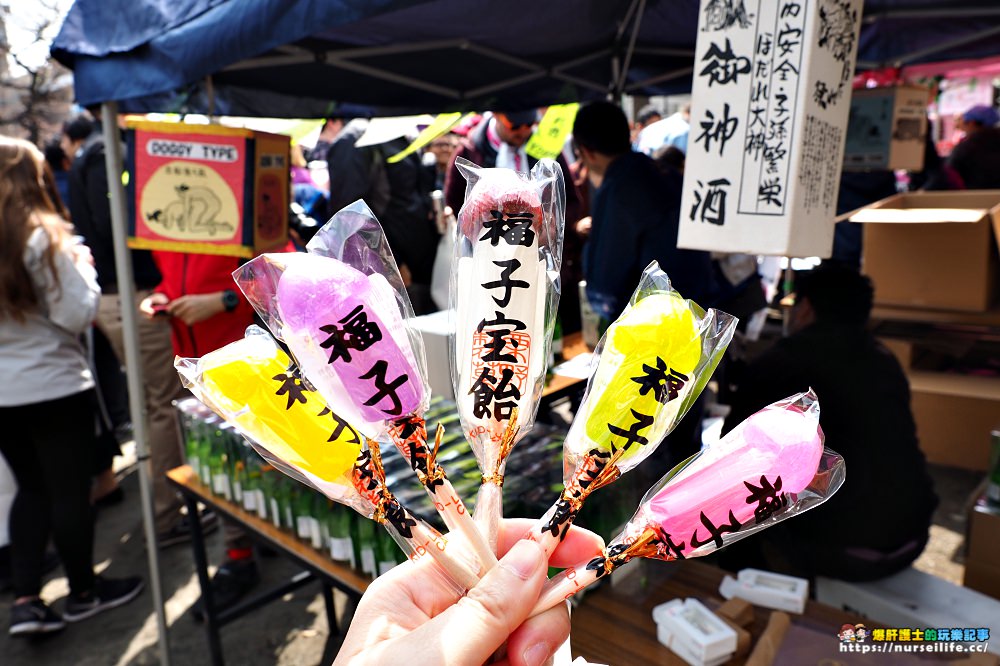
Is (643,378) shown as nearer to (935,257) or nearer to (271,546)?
(271,546)

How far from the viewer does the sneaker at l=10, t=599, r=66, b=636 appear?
117 inches

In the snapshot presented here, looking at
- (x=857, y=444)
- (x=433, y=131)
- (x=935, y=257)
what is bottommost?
(x=857, y=444)

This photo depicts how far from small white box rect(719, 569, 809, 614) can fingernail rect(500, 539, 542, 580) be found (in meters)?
1.14

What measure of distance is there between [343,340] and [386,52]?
8.66 feet

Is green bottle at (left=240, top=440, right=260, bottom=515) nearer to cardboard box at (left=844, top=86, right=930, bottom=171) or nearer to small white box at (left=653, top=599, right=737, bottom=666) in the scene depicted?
small white box at (left=653, top=599, right=737, bottom=666)

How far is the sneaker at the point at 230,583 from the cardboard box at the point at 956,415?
4137 mm

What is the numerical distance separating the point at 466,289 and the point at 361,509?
0.35 meters

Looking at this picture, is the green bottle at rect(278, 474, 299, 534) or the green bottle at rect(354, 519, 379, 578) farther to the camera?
the green bottle at rect(278, 474, 299, 534)

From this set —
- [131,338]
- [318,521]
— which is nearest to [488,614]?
[318,521]

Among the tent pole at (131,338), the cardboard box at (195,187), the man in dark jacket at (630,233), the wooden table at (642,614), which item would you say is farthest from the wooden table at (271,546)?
the man in dark jacket at (630,233)

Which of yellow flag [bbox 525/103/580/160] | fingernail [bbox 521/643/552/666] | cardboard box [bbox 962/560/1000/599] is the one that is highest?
yellow flag [bbox 525/103/580/160]

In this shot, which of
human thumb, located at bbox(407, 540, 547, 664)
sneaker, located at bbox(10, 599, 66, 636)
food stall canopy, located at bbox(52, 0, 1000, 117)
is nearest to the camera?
human thumb, located at bbox(407, 540, 547, 664)

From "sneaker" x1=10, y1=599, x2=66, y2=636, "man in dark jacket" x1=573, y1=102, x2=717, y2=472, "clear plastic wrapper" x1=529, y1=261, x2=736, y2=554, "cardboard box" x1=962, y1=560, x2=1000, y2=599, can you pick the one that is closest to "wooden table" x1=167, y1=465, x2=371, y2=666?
"sneaker" x1=10, y1=599, x2=66, y2=636

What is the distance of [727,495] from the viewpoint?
82 centimetres
